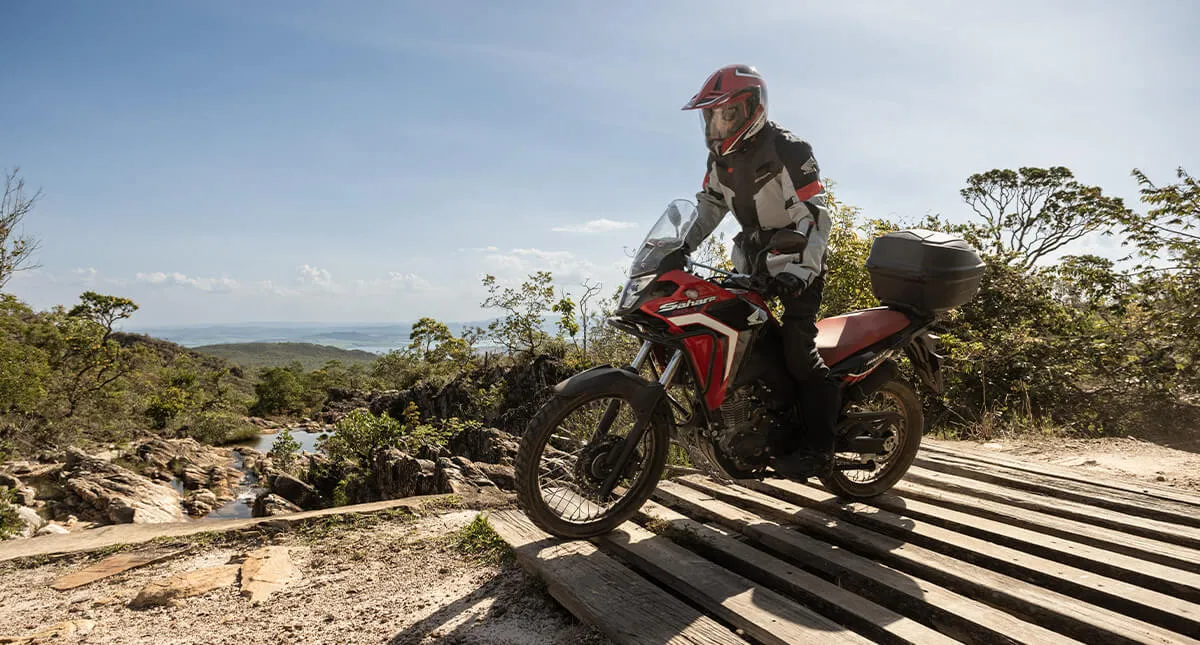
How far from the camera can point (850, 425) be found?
3.39m

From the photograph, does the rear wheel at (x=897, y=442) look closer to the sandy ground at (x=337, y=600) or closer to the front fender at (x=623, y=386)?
the front fender at (x=623, y=386)

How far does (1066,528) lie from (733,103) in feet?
8.50

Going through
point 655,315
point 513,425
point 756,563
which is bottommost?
point 513,425

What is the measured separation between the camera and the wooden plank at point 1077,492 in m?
3.18

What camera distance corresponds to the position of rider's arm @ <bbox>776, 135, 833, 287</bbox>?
123 inches

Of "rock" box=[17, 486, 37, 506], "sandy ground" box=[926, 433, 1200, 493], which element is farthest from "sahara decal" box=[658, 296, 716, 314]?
"rock" box=[17, 486, 37, 506]

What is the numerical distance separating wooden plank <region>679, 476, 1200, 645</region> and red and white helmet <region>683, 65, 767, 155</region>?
197 cm

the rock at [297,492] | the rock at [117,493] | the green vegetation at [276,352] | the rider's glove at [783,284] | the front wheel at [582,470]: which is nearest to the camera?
the front wheel at [582,470]

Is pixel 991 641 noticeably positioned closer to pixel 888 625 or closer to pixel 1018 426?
pixel 888 625

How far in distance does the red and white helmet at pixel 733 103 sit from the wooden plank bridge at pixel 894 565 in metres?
1.98

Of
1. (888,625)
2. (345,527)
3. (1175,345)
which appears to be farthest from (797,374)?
(1175,345)

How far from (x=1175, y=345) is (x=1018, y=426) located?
2676 mm

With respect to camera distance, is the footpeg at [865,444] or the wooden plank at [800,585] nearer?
the wooden plank at [800,585]

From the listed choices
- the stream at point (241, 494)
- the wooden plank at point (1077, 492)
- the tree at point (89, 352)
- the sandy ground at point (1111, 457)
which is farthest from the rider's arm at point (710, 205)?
the tree at point (89, 352)
